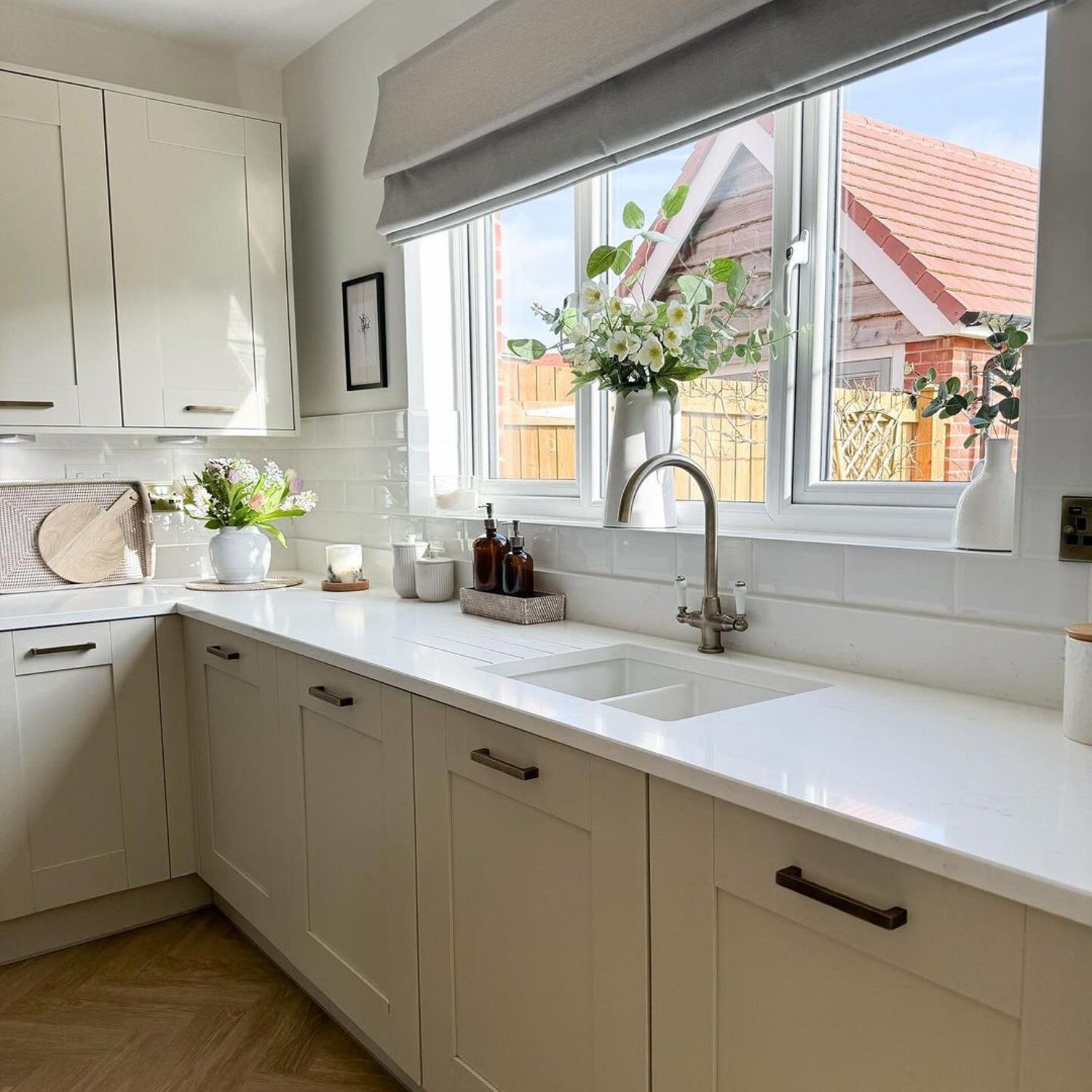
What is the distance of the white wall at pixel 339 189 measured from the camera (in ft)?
9.28

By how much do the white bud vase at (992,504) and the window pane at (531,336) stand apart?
1215 mm

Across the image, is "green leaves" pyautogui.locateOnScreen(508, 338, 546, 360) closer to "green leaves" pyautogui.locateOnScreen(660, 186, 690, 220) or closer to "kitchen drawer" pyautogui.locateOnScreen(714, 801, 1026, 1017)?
"green leaves" pyautogui.locateOnScreen(660, 186, 690, 220)

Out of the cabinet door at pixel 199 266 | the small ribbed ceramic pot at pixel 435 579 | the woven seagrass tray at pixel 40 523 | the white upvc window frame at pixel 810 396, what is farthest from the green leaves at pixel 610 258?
the woven seagrass tray at pixel 40 523

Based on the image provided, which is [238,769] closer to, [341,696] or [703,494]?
[341,696]

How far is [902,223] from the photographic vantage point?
1827mm

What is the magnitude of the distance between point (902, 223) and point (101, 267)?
6.99 feet

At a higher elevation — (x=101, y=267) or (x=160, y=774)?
(x=101, y=267)

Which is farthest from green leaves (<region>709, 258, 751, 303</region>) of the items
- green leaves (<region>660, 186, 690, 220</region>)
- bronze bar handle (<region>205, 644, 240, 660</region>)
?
bronze bar handle (<region>205, 644, 240, 660</region>)

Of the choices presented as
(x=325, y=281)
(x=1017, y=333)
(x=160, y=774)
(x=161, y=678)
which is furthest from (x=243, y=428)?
(x=1017, y=333)

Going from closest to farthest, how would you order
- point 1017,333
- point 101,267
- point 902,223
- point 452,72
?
point 1017,333
point 902,223
point 452,72
point 101,267

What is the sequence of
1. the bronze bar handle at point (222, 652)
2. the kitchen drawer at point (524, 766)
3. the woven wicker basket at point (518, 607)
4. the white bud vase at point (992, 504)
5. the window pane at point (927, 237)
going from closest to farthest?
the kitchen drawer at point (524, 766), the white bud vase at point (992, 504), the window pane at point (927, 237), the woven wicker basket at point (518, 607), the bronze bar handle at point (222, 652)

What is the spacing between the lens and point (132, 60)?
306 centimetres

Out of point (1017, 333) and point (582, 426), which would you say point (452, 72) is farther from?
point (1017, 333)

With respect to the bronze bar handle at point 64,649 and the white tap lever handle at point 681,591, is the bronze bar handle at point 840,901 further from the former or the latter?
the bronze bar handle at point 64,649
